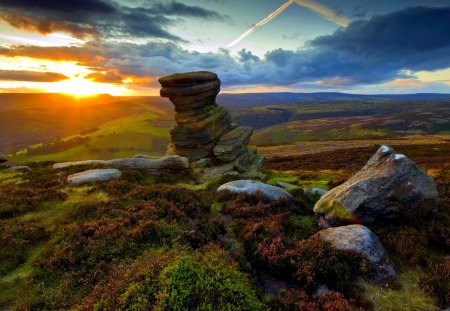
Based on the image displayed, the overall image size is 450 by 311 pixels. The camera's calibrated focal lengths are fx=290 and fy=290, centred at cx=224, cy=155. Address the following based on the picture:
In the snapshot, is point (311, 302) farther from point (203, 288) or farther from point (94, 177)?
point (94, 177)

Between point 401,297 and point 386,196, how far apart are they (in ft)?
18.3

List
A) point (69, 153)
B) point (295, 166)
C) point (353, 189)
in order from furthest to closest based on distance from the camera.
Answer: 1. point (69, 153)
2. point (295, 166)
3. point (353, 189)

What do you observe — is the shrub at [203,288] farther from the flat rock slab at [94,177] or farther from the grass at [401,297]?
the flat rock slab at [94,177]

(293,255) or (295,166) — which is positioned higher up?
(293,255)

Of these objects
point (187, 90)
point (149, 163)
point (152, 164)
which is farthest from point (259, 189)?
point (187, 90)

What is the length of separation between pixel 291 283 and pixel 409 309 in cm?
369

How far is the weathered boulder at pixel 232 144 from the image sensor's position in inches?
1517

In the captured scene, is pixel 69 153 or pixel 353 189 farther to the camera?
pixel 69 153

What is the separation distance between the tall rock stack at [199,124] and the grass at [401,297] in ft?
95.8

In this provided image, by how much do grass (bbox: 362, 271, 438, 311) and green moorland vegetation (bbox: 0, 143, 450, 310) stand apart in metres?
0.03

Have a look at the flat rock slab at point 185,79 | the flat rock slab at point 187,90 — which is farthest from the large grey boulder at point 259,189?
the flat rock slab at point 185,79

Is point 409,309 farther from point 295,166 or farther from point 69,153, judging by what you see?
point 69,153

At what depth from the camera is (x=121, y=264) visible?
35.5ft

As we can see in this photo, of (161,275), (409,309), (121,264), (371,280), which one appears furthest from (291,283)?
(121,264)
